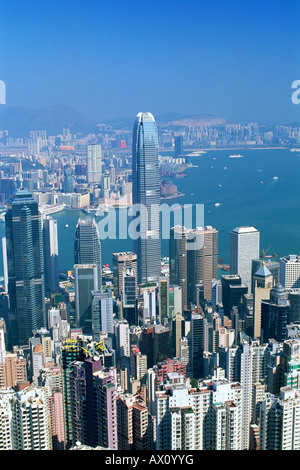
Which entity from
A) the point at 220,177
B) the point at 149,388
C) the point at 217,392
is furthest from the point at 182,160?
the point at 217,392

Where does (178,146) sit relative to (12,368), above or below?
above

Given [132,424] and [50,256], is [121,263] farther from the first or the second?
[132,424]

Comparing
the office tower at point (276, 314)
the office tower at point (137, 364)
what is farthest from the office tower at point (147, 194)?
the office tower at point (137, 364)

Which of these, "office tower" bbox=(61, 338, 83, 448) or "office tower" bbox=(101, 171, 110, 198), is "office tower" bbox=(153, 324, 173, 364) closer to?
"office tower" bbox=(61, 338, 83, 448)

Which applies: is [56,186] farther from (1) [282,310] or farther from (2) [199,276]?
(1) [282,310]

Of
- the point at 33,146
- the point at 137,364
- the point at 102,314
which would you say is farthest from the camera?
the point at 33,146

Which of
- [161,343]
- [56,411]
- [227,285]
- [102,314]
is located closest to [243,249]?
[227,285]

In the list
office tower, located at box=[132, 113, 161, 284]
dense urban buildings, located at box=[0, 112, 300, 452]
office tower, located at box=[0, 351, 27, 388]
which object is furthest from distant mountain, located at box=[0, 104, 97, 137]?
office tower, located at box=[0, 351, 27, 388]

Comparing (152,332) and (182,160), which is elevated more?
(182,160)
